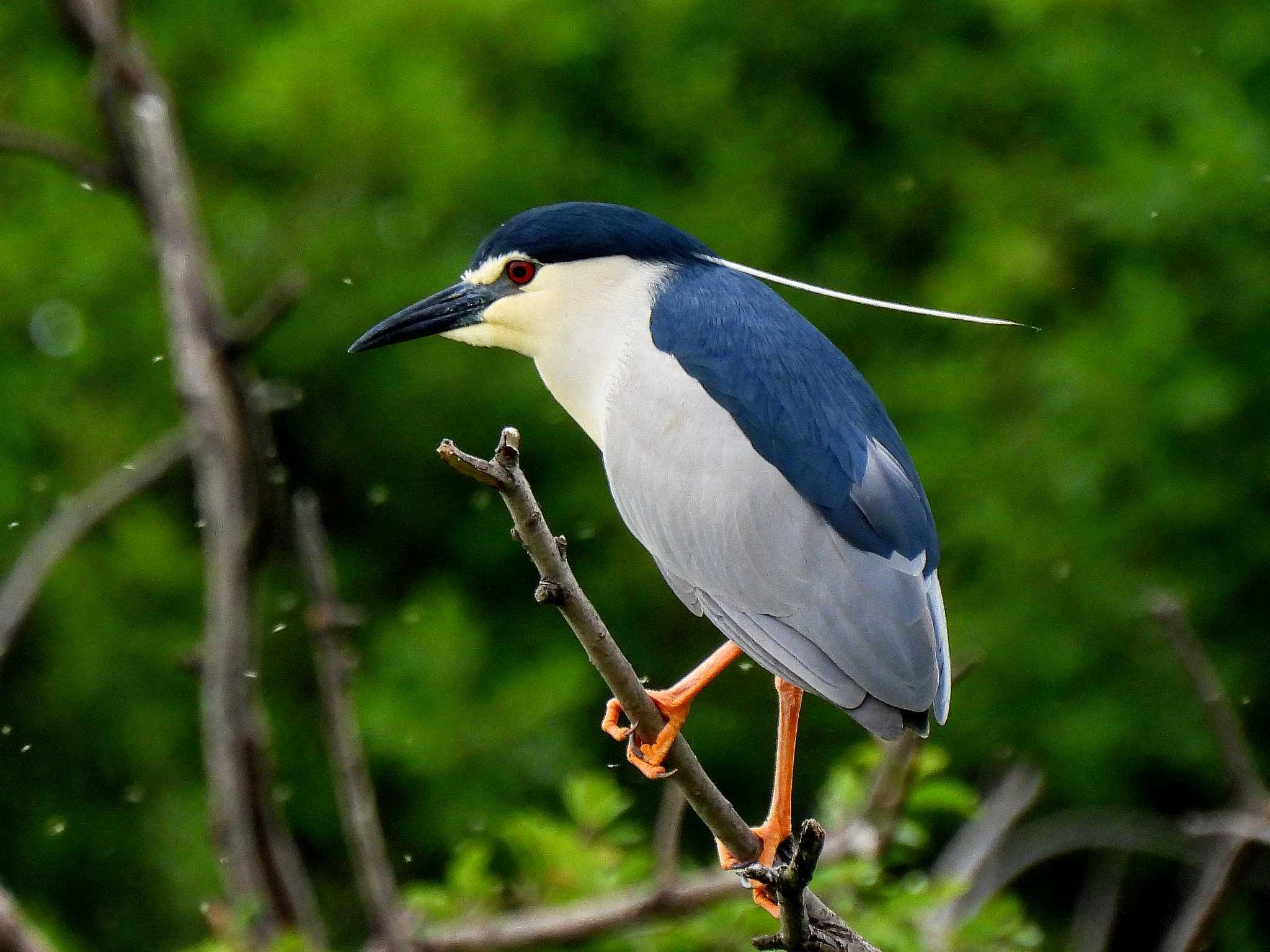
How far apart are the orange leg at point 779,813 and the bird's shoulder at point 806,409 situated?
10.2 inches

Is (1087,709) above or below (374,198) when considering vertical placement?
below

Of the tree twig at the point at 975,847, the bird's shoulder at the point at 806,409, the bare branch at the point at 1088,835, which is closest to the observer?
the bird's shoulder at the point at 806,409

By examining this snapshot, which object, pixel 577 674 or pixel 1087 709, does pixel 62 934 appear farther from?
pixel 1087 709

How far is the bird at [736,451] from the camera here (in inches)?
85.7

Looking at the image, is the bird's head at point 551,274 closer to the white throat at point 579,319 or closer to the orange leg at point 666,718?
the white throat at point 579,319

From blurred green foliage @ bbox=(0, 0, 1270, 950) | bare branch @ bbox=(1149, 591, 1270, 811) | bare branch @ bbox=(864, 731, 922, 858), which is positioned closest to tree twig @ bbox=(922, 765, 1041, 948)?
bare branch @ bbox=(864, 731, 922, 858)

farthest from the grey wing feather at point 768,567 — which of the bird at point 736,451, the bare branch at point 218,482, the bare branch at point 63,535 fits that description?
the bare branch at point 63,535

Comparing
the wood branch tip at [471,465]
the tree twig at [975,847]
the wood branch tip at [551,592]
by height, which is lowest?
the tree twig at [975,847]

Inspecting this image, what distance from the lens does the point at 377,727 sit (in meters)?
5.32

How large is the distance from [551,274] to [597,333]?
0.12 meters

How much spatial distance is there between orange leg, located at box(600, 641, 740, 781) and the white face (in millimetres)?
553

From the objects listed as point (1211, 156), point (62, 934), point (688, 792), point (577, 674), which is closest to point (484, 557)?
point (577, 674)

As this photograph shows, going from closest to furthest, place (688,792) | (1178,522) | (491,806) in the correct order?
1. (688,792)
2. (491,806)
3. (1178,522)

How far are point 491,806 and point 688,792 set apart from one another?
3.53m
